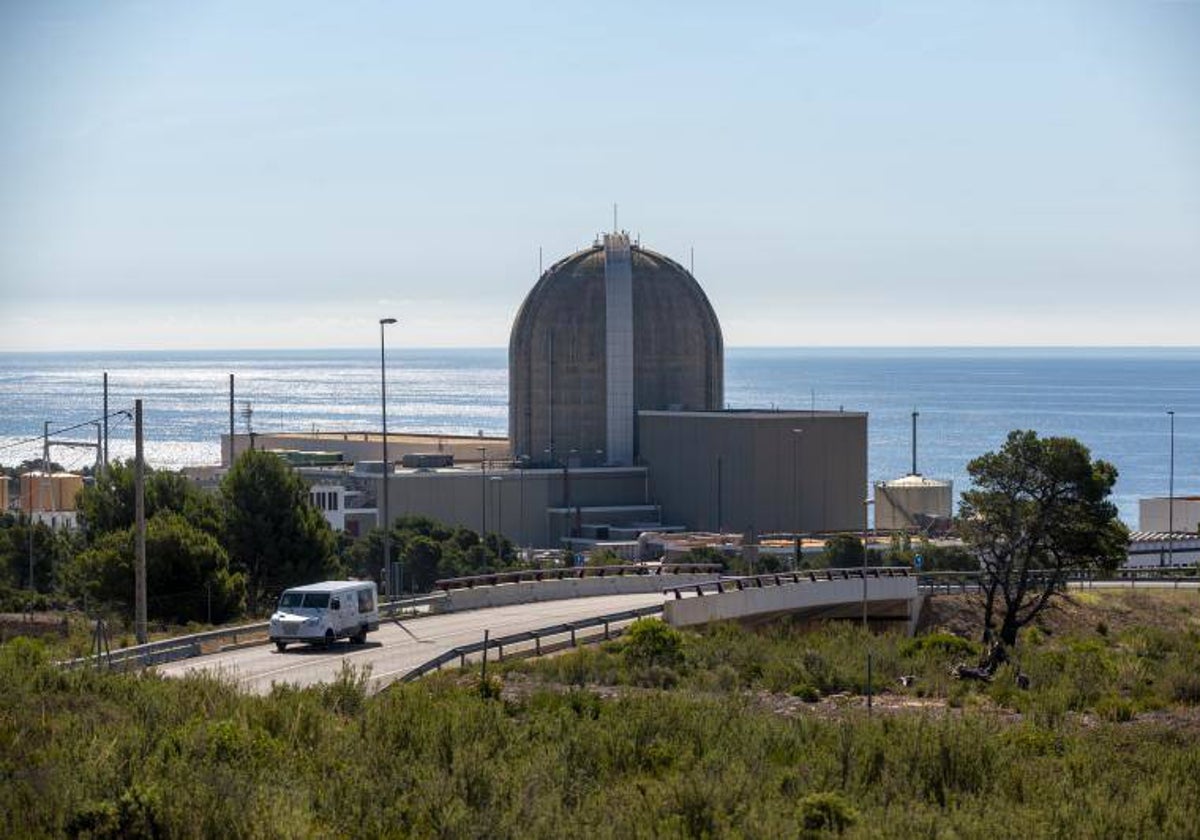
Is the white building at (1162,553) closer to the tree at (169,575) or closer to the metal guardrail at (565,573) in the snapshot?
the metal guardrail at (565,573)

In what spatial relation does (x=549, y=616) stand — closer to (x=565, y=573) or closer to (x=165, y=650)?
(x=565, y=573)

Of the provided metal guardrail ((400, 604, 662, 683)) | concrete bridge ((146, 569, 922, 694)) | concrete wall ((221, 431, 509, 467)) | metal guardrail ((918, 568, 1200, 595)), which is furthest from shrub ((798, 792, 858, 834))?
concrete wall ((221, 431, 509, 467))

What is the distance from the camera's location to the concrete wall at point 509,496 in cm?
8406

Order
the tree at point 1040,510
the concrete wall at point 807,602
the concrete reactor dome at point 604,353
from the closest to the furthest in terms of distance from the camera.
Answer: the concrete wall at point 807,602 < the tree at point 1040,510 < the concrete reactor dome at point 604,353

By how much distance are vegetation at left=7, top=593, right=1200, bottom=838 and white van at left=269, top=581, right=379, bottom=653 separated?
19.0 feet

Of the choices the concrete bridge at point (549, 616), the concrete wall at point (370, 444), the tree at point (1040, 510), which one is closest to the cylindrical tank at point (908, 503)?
the concrete wall at point (370, 444)

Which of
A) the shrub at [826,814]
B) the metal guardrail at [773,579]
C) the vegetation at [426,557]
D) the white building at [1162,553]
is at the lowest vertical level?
the white building at [1162,553]

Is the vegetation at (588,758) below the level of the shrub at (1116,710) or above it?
above

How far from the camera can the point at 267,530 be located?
150 feet

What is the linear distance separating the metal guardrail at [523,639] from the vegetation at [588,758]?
796 millimetres

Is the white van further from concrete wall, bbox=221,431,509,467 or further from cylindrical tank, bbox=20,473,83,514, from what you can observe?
concrete wall, bbox=221,431,509,467

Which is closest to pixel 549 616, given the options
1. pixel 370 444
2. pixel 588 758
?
pixel 588 758

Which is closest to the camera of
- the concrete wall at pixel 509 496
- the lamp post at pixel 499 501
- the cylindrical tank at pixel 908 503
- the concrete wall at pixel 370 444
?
the concrete wall at pixel 509 496

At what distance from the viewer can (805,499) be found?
84250 mm
